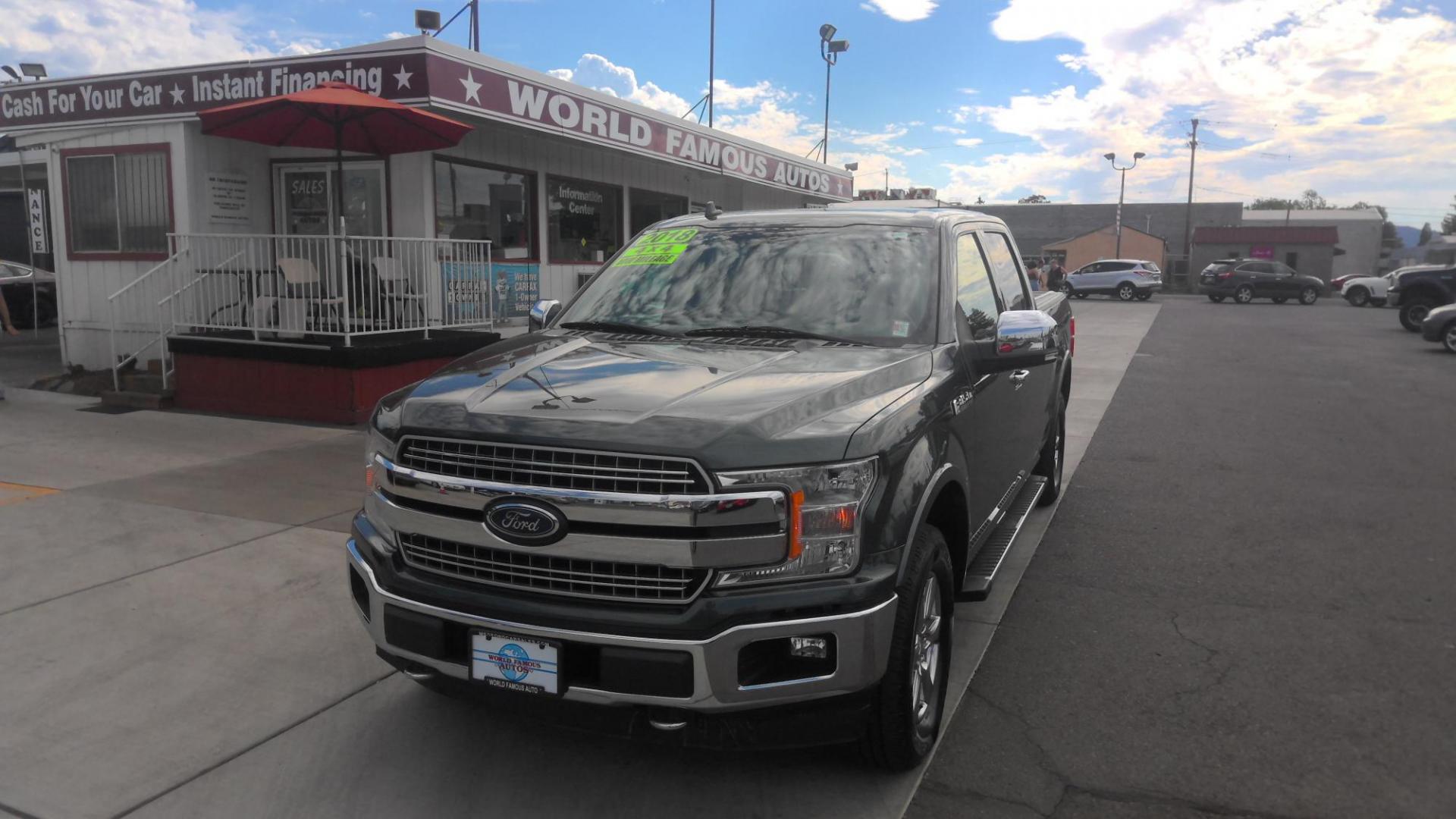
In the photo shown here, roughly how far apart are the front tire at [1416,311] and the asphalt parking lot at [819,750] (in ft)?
64.7

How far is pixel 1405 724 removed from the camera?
11.8ft

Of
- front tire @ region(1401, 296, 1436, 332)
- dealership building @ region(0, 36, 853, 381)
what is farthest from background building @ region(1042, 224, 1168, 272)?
dealership building @ region(0, 36, 853, 381)

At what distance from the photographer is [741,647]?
2.64 m

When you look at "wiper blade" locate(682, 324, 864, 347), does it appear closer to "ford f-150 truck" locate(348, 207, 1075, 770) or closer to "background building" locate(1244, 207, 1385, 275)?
"ford f-150 truck" locate(348, 207, 1075, 770)

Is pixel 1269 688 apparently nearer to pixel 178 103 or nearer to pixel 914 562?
pixel 914 562

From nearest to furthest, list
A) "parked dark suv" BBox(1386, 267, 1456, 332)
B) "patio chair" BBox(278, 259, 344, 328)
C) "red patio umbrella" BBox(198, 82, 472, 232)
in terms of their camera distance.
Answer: "red patio umbrella" BBox(198, 82, 472, 232)
"patio chair" BBox(278, 259, 344, 328)
"parked dark suv" BBox(1386, 267, 1456, 332)

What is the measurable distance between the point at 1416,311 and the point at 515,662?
2764 centimetres

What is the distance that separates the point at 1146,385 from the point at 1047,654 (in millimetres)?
10060

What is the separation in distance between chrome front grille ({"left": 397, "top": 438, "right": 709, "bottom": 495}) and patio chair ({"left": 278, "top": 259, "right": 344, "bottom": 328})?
24.2 ft

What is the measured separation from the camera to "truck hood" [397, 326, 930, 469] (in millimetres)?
2736

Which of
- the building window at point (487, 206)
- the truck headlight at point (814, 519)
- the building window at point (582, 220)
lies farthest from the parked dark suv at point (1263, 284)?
the truck headlight at point (814, 519)

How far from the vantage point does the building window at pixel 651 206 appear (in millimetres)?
16281

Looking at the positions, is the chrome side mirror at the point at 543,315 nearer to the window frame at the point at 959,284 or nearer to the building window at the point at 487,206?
the window frame at the point at 959,284

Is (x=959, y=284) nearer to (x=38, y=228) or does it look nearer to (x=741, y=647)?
(x=741, y=647)
